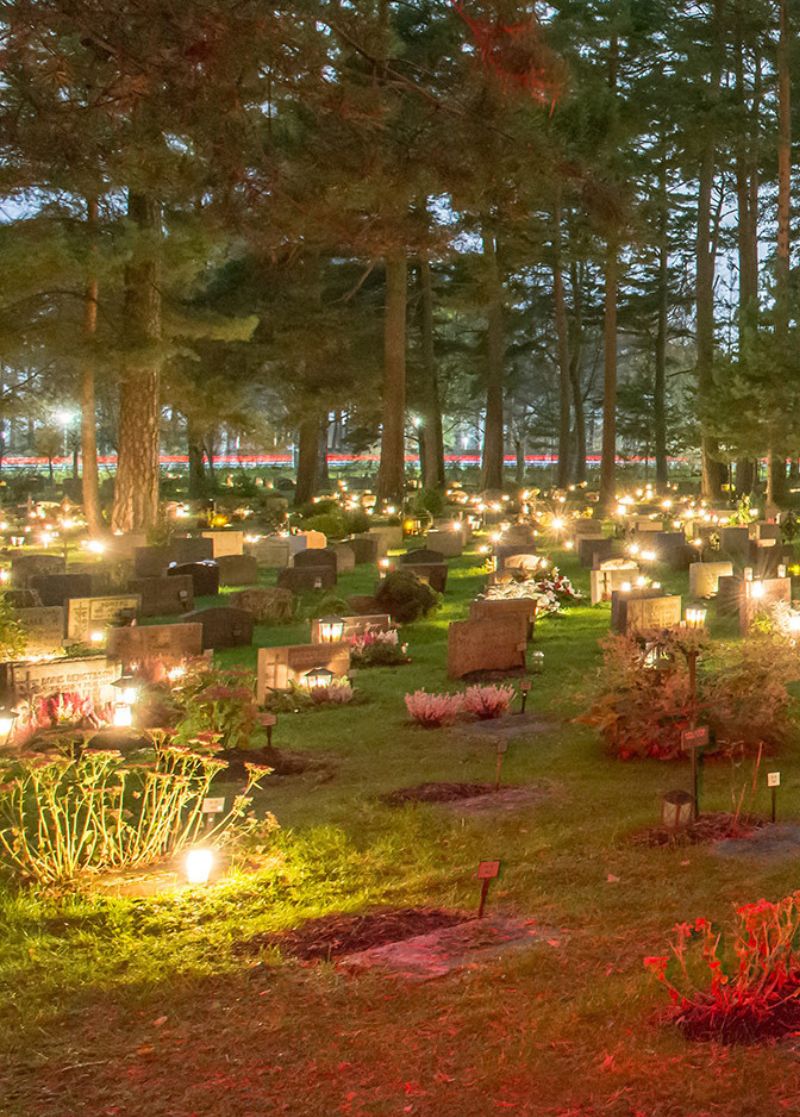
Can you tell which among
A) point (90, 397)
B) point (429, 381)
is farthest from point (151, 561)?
point (429, 381)

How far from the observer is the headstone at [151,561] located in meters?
21.6

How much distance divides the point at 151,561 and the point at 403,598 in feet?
19.8

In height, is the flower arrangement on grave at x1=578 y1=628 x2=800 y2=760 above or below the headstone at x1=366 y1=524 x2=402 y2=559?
below

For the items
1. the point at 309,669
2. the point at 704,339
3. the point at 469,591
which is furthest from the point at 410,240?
the point at 704,339

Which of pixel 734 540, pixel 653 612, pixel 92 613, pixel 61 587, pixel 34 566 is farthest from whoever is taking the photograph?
pixel 734 540

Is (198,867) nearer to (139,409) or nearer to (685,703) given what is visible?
(685,703)

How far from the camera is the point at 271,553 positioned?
25.8m

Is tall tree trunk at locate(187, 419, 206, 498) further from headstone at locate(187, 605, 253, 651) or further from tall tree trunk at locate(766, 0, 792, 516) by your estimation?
headstone at locate(187, 605, 253, 651)

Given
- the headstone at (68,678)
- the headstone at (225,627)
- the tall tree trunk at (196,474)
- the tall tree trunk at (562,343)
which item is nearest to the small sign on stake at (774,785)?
the headstone at (68,678)

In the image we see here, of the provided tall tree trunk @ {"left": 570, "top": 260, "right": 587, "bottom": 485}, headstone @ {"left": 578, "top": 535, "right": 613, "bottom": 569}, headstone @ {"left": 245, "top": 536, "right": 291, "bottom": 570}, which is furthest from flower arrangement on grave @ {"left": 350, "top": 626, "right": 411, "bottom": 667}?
tall tree trunk @ {"left": 570, "top": 260, "right": 587, "bottom": 485}

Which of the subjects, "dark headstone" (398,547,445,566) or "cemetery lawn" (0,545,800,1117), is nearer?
"cemetery lawn" (0,545,800,1117)

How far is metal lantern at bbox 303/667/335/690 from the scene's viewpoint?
12.9m

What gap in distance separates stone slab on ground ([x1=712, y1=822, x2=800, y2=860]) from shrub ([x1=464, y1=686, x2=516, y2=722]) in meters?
4.43

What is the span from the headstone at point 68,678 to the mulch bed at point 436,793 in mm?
4072
